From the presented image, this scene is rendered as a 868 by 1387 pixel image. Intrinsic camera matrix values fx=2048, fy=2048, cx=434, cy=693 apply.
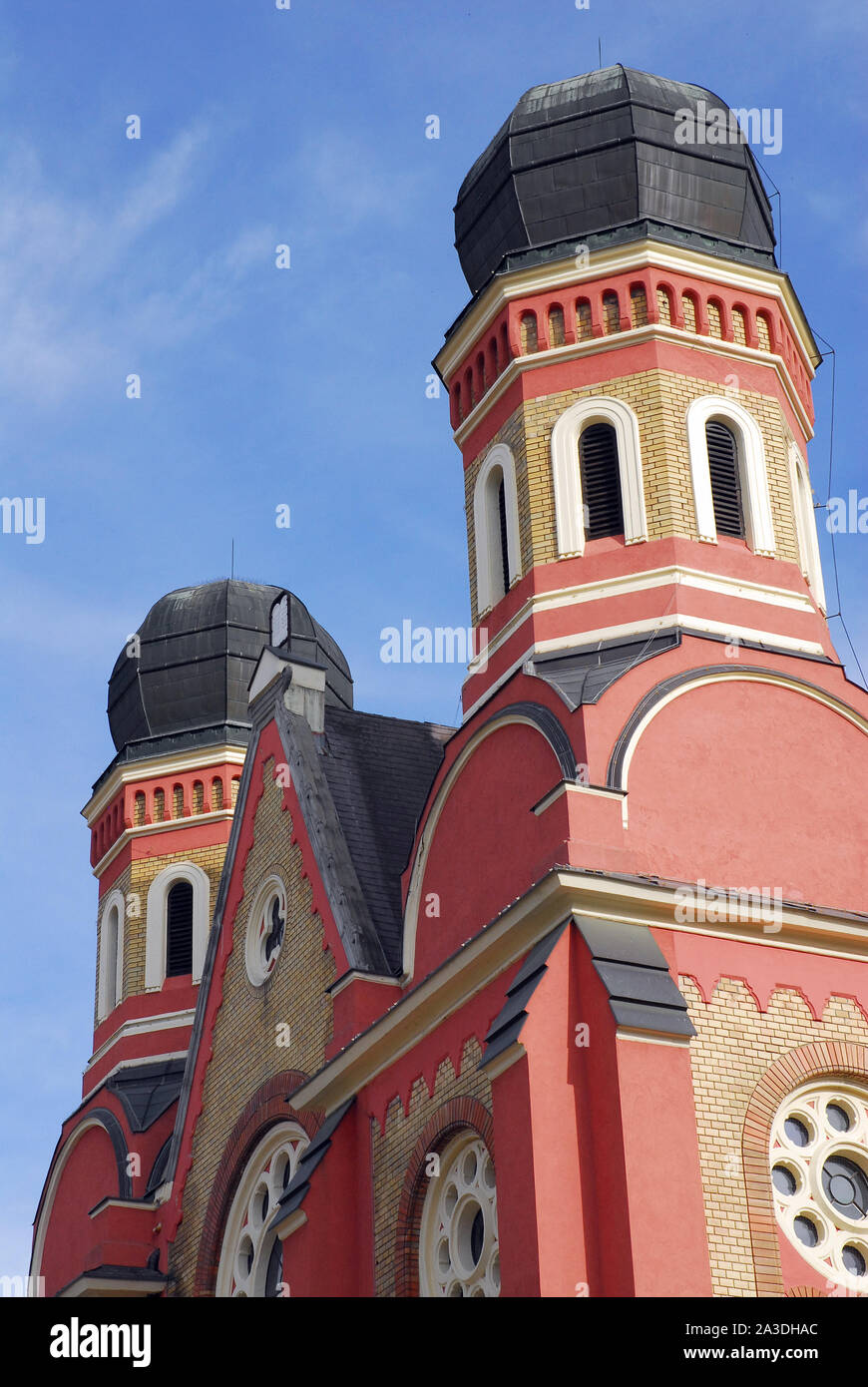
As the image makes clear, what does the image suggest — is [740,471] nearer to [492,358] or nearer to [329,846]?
[492,358]

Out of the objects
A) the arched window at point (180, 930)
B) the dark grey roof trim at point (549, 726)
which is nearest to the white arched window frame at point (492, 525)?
the dark grey roof trim at point (549, 726)

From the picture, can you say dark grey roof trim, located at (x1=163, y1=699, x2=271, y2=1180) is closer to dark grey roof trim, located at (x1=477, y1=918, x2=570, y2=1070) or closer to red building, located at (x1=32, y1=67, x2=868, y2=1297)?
red building, located at (x1=32, y1=67, x2=868, y2=1297)

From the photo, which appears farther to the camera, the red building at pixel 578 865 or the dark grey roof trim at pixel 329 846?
the dark grey roof trim at pixel 329 846

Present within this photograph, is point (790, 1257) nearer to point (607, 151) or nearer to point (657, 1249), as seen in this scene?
point (657, 1249)

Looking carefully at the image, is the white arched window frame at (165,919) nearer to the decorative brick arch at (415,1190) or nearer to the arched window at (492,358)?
the arched window at (492,358)

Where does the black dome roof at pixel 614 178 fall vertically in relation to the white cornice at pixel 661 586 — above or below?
above

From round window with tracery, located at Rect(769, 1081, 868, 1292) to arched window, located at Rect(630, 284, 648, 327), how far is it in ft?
29.0

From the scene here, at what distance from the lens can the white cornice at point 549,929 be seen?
17.5 meters

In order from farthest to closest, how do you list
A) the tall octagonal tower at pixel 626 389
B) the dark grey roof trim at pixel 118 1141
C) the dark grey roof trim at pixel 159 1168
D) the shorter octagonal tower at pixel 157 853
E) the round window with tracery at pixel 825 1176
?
the shorter octagonal tower at pixel 157 853 → the dark grey roof trim at pixel 118 1141 → the dark grey roof trim at pixel 159 1168 → the tall octagonal tower at pixel 626 389 → the round window with tracery at pixel 825 1176

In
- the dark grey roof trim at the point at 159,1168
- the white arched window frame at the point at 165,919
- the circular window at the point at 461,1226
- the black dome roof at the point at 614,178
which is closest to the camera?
the circular window at the point at 461,1226

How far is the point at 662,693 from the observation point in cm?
1938

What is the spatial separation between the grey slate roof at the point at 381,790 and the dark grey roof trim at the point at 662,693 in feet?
13.7

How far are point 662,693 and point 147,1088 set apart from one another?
1349 centimetres
